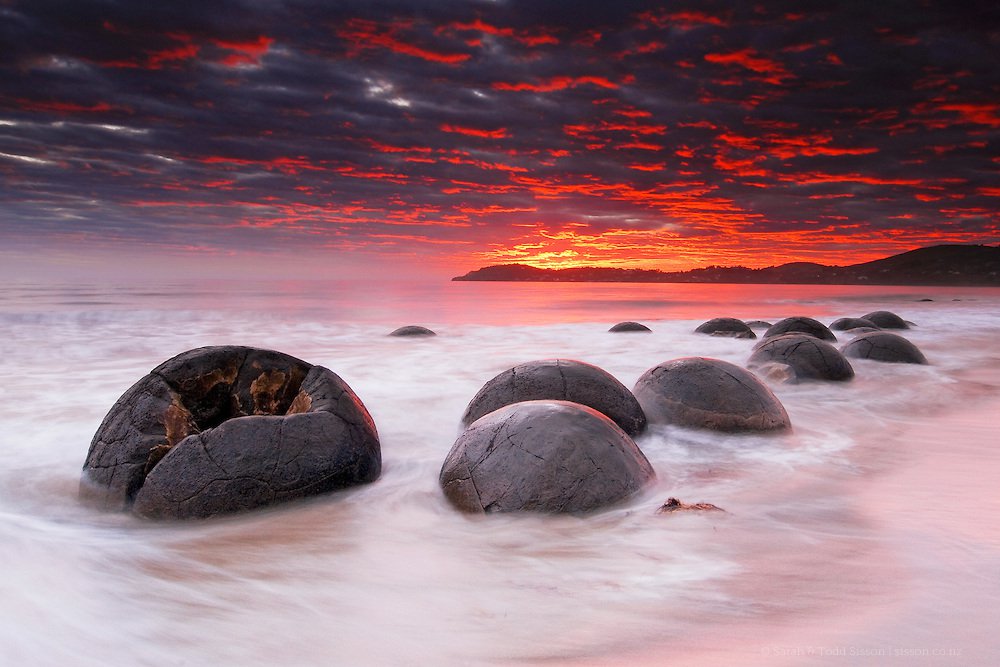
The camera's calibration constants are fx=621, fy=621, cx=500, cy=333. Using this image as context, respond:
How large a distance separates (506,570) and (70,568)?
7.45ft

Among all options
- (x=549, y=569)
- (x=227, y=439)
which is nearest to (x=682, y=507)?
(x=549, y=569)

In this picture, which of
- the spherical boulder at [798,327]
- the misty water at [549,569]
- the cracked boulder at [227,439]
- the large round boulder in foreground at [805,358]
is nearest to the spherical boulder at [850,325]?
the spherical boulder at [798,327]

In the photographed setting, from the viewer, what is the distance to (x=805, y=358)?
351 inches

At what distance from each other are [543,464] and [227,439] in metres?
1.91

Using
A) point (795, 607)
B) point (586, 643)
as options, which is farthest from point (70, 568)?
point (795, 607)

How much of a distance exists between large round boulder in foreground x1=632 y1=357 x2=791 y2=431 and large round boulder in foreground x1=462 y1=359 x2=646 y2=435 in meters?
0.45

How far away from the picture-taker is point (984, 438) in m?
6.26

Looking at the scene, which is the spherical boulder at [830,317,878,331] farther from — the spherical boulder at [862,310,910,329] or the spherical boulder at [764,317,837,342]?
the spherical boulder at [764,317,837,342]

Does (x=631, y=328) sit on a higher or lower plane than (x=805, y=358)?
lower

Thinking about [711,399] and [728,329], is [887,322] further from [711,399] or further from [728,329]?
[711,399]

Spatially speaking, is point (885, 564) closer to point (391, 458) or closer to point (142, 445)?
point (391, 458)

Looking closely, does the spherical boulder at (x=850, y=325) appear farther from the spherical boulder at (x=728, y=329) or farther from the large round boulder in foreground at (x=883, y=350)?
the large round boulder in foreground at (x=883, y=350)

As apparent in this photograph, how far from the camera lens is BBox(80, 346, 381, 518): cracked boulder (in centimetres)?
371

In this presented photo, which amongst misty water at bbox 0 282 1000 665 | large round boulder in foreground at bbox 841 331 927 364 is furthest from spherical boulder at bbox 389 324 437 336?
misty water at bbox 0 282 1000 665
